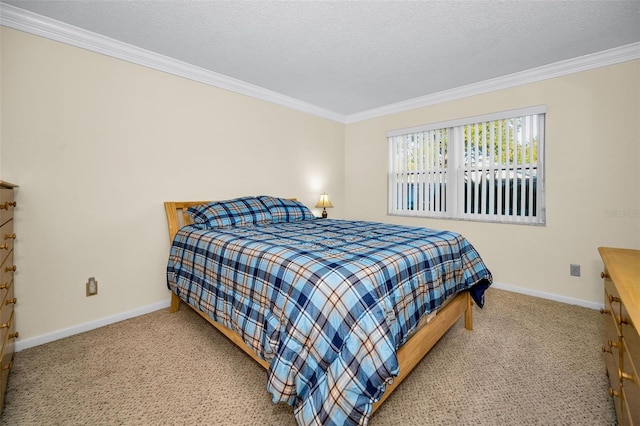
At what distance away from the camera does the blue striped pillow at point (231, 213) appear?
2.54 metres

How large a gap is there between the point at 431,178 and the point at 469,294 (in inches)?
75.4

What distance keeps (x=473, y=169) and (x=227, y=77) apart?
2971mm

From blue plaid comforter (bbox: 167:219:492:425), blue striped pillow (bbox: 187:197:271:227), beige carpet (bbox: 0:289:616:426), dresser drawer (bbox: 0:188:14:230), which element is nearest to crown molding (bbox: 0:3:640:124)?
dresser drawer (bbox: 0:188:14:230)

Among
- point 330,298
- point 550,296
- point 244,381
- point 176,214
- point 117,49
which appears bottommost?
point 244,381

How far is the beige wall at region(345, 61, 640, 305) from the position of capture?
8.22ft

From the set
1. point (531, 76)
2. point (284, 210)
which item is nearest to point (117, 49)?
point (284, 210)

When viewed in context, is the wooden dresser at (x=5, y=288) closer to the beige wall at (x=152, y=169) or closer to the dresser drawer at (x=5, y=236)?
the dresser drawer at (x=5, y=236)

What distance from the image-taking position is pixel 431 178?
3.79m

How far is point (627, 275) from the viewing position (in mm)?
1199

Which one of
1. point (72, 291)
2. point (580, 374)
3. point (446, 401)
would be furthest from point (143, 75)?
point (580, 374)

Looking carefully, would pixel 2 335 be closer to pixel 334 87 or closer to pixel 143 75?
pixel 143 75

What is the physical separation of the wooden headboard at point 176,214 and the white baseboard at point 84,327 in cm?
62

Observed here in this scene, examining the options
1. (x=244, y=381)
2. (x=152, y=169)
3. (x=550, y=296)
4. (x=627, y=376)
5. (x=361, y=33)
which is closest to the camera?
(x=627, y=376)

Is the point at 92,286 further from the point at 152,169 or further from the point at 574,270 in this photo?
the point at 574,270
